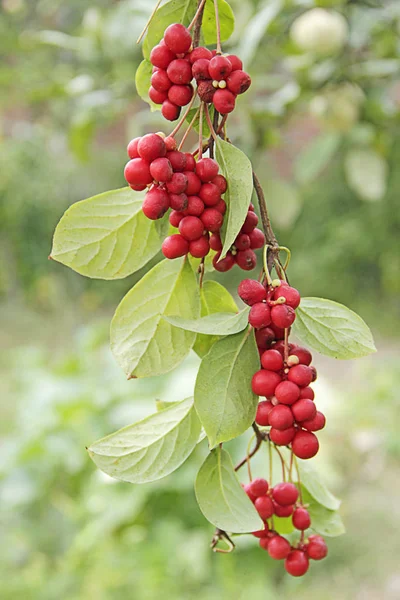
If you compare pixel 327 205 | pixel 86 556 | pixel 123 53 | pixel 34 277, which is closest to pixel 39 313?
pixel 34 277

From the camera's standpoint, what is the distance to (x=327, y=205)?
3.51 m

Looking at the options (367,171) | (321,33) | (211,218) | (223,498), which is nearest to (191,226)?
(211,218)

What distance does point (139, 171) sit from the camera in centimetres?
25

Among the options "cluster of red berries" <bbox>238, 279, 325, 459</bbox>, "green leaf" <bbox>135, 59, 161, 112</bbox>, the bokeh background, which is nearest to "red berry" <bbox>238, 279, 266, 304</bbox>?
"cluster of red berries" <bbox>238, 279, 325, 459</bbox>

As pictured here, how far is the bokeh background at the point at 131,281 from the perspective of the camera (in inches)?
31.6

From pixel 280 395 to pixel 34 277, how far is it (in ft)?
11.7

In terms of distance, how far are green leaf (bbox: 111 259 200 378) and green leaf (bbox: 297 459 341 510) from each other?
10 centimetres

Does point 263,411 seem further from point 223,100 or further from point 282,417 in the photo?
point 223,100

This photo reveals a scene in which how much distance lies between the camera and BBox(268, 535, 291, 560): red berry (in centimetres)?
30

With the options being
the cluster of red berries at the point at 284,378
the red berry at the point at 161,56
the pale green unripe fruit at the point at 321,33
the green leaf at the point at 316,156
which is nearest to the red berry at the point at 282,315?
the cluster of red berries at the point at 284,378

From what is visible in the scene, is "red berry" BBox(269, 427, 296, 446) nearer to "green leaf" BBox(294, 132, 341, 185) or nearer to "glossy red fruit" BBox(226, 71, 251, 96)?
"glossy red fruit" BBox(226, 71, 251, 96)

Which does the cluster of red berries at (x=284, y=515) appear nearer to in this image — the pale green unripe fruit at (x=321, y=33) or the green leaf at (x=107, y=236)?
the green leaf at (x=107, y=236)

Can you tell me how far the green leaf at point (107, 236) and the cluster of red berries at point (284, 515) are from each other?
0.12 metres

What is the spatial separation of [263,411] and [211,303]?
2.5 inches
